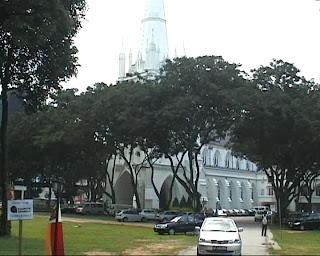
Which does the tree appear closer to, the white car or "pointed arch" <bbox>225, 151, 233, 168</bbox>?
the white car

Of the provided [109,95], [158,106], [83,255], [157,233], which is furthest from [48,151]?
[83,255]

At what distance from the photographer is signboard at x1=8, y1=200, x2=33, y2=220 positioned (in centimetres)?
1599

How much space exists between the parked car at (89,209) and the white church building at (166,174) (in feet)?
23.4

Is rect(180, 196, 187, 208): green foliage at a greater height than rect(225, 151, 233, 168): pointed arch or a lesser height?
lesser

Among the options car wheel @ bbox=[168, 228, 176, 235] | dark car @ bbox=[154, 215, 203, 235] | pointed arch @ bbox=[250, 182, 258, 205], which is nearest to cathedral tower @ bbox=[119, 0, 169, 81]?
pointed arch @ bbox=[250, 182, 258, 205]

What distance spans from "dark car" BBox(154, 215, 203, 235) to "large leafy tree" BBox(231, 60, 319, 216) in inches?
343

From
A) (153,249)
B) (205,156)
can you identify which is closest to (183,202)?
(205,156)

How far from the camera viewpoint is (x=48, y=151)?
54219 mm

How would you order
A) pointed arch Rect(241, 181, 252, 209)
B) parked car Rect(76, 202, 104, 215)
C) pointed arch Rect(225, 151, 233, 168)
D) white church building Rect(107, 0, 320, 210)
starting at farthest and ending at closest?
pointed arch Rect(225, 151, 233, 168)
pointed arch Rect(241, 181, 252, 209)
white church building Rect(107, 0, 320, 210)
parked car Rect(76, 202, 104, 215)

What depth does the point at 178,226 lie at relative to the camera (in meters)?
32.2

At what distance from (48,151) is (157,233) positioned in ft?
82.5

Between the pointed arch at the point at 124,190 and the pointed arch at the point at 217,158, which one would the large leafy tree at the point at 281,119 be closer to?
the pointed arch at the point at 124,190

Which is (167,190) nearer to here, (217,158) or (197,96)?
(217,158)

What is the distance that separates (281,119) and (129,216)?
651 inches
